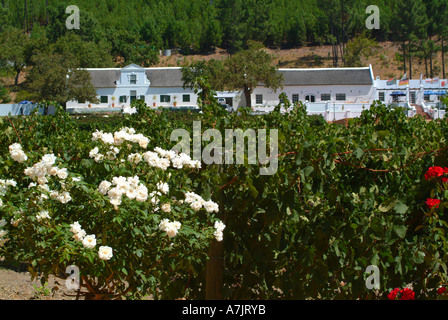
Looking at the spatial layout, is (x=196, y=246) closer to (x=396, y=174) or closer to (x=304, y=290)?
(x=304, y=290)

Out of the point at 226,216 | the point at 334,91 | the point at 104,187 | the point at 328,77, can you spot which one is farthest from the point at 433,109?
the point at 104,187

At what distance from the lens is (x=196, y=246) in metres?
3.81

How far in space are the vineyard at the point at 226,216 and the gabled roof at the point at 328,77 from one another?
54654 mm

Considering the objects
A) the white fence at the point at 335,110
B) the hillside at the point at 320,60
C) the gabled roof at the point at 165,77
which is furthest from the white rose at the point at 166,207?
the hillside at the point at 320,60

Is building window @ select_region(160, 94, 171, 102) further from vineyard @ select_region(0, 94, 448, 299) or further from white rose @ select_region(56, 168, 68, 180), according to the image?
white rose @ select_region(56, 168, 68, 180)

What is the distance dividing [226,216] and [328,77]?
57.0 metres

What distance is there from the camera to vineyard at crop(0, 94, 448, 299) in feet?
12.0

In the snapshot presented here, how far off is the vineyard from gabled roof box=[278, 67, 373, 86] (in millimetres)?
54654

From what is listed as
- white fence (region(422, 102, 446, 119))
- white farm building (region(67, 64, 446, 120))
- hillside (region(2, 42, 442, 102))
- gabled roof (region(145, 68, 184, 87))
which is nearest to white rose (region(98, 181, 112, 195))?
white fence (region(422, 102, 446, 119))

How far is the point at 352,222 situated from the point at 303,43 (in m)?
98.3

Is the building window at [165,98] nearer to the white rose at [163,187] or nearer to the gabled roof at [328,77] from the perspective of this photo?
the gabled roof at [328,77]

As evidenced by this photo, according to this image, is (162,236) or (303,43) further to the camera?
(303,43)

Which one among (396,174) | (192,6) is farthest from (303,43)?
(396,174)

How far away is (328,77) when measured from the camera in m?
59.6
